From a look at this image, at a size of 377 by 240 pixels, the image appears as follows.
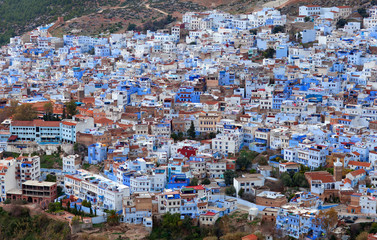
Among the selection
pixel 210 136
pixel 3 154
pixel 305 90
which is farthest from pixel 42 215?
pixel 305 90

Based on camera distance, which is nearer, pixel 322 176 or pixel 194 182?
pixel 322 176

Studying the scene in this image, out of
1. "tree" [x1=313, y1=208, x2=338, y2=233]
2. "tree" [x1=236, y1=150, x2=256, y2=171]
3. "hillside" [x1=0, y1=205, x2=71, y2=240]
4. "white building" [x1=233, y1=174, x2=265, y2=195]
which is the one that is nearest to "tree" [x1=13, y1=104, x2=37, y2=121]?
"hillside" [x1=0, y1=205, x2=71, y2=240]

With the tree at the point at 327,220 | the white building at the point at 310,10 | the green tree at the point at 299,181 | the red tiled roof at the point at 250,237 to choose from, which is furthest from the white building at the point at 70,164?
the white building at the point at 310,10

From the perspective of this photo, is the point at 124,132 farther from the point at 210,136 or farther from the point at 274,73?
the point at 274,73

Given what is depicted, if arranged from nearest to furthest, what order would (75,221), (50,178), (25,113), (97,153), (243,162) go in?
(75,221) < (243,162) < (50,178) < (97,153) < (25,113)

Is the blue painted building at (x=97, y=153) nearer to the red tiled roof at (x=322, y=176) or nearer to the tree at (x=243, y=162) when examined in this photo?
the tree at (x=243, y=162)

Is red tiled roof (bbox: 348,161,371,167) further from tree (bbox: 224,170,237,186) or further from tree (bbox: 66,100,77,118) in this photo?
tree (bbox: 66,100,77,118)

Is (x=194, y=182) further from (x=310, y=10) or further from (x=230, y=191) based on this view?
(x=310, y=10)

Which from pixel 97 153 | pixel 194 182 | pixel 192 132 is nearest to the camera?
pixel 194 182

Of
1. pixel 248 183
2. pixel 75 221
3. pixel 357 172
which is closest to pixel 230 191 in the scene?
pixel 248 183
